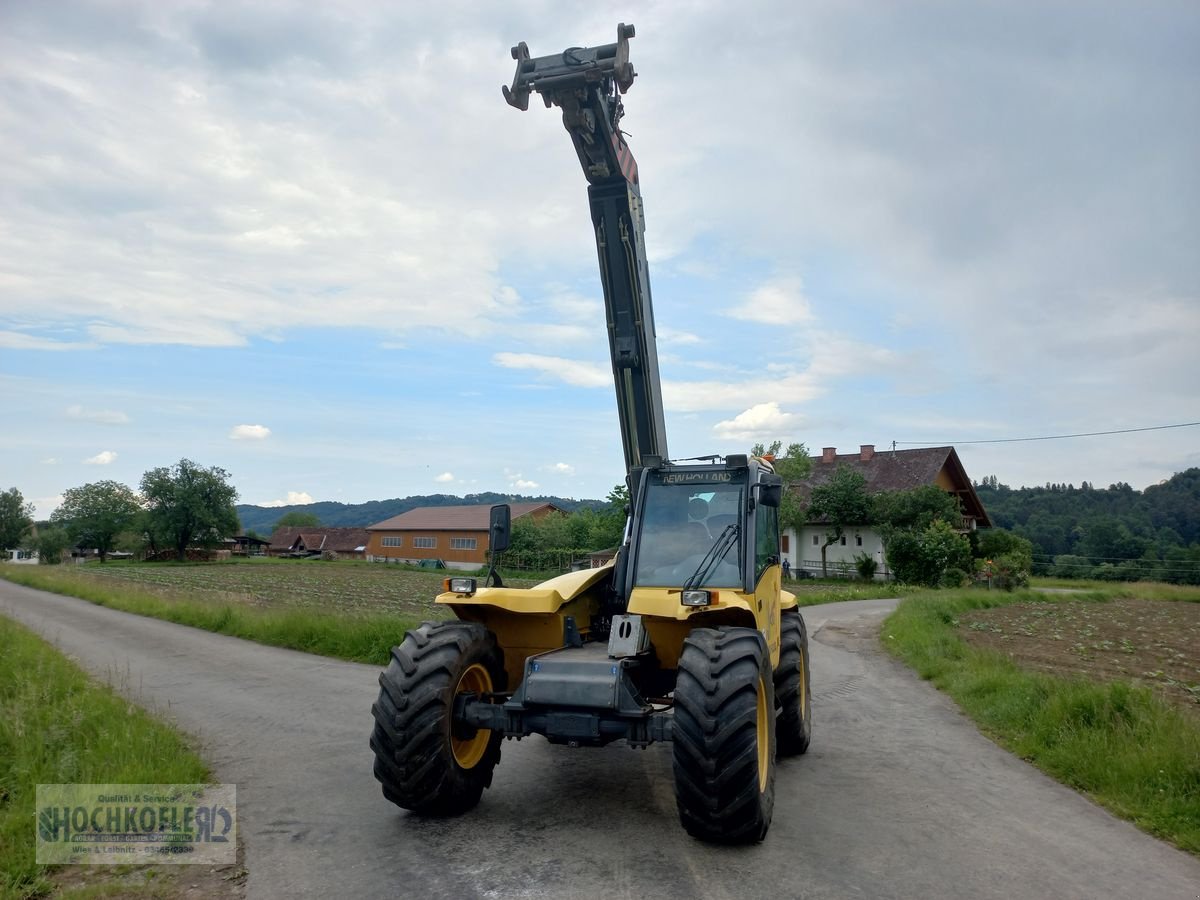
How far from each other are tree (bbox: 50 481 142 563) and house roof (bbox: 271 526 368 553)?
19.0m

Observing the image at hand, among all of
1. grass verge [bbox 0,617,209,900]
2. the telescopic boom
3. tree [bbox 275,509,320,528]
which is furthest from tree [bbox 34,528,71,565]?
the telescopic boom

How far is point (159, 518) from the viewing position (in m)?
81.1

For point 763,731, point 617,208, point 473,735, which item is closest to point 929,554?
point 617,208

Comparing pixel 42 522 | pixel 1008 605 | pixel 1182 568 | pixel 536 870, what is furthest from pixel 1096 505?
pixel 42 522

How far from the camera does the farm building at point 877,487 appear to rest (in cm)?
4453

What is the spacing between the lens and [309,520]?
149000 millimetres

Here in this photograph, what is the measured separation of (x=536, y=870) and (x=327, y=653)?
10185mm

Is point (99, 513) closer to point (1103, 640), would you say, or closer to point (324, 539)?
point (324, 539)

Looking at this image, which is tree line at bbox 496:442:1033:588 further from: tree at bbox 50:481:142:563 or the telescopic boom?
tree at bbox 50:481:142:563

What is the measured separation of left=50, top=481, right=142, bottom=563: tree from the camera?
96.4 metres

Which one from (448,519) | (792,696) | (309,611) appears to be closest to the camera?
(792,696)

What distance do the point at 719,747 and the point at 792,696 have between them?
3.10m

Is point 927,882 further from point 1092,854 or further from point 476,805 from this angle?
point 476,805

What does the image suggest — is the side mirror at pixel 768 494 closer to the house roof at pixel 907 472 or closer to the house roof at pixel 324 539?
the house roof at pixel 907 472
